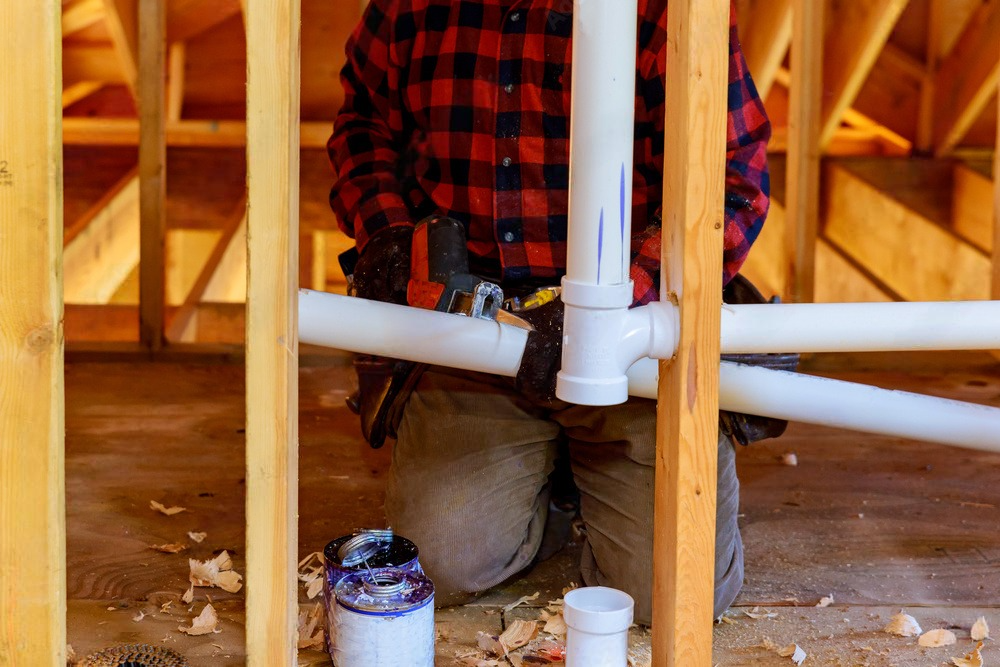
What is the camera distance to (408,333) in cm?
135

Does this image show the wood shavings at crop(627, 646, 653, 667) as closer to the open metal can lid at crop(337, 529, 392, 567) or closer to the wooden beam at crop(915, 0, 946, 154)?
the open metal can lid at crop(337, 529, 392, 567)

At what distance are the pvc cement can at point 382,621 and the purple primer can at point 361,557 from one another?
0.05ft

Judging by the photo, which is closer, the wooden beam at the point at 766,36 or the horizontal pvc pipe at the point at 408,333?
the horizontal pvc pipe at the point at 408,333

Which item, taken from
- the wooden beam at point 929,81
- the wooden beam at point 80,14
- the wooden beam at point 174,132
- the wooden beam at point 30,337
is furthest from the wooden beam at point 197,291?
the wooden beam at point 929,81

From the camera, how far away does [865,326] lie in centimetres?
133

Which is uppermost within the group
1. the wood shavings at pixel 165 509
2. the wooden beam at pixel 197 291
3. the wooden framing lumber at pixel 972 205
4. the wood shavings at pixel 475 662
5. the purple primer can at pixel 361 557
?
the wooden framing lumber at pixel 972 205

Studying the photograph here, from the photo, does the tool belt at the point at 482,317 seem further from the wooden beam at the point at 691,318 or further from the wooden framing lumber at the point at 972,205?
the wooden framing lumber at the point at 972,205

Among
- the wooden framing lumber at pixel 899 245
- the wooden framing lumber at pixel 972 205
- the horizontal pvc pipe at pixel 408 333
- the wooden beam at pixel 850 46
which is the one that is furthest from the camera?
the wooden framing lumber at pixel 972 205

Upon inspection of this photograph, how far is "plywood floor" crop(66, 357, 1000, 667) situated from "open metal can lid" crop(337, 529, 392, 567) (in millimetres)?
148

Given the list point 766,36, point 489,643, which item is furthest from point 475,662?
point 766,36

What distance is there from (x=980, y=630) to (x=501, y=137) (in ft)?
3.08

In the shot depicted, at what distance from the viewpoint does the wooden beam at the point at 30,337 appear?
105 cm

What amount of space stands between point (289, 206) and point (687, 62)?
16.0 inches

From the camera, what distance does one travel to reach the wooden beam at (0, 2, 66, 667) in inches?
41.5
